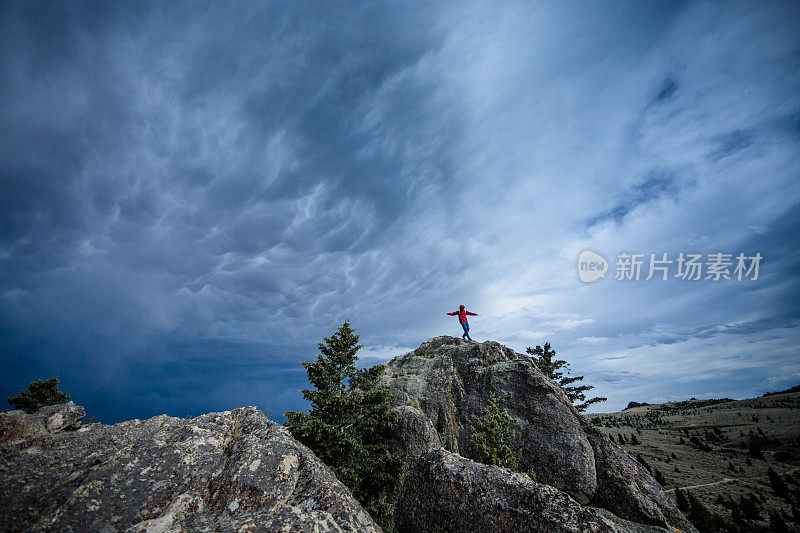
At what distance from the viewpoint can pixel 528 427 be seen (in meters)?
21.9

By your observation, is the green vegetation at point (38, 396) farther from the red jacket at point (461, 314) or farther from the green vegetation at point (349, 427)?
the red jacket at point (461, 314)

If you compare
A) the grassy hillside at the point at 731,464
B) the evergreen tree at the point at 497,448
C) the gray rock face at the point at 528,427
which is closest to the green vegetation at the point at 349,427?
the gray rock face at the point at 528,427

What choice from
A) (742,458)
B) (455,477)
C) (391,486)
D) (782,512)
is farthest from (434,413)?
(742,458)

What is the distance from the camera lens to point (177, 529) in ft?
19.8

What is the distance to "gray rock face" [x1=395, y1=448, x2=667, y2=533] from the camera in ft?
25.8

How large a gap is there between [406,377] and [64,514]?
25946 mm

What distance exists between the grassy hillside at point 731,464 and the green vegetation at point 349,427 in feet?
63.7

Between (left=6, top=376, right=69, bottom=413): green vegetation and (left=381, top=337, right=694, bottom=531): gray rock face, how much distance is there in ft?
139

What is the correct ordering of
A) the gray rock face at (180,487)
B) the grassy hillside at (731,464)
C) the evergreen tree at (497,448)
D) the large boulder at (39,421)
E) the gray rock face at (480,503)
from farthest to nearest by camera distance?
the grassy hillside at (731,464) → the evergreen tree at (497,448) → the large boulder at (39,421) → the gray rock face at (480,503) → the gray rock face at (180,487)

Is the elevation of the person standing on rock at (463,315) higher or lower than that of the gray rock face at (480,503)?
higher

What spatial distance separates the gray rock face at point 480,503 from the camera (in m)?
7.86

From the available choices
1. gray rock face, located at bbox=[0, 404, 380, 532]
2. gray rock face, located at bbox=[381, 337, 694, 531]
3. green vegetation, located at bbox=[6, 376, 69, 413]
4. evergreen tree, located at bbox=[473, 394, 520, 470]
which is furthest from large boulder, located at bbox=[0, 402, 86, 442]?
green vegetation, located at bbox=[6, 376, 69, 413]

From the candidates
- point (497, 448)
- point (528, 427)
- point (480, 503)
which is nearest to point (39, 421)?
point (480, 503)

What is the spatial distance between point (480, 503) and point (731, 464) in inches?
2654
